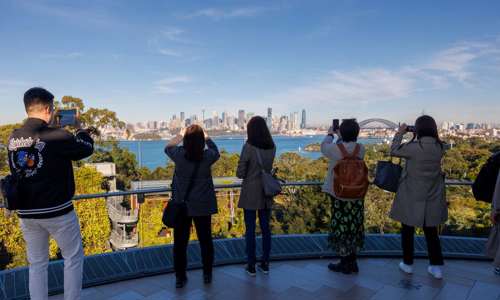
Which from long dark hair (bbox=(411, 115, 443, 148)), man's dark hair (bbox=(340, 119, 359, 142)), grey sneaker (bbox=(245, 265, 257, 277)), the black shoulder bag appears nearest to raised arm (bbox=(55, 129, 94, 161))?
the black shoulder bag

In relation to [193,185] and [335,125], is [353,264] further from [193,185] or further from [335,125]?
[193,185]

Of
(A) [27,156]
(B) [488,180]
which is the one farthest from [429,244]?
(A) [27,156]

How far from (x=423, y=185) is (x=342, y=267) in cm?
117

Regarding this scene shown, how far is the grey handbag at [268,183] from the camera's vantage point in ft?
10.9

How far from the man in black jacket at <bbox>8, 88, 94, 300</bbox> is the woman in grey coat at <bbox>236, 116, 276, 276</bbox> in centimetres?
147

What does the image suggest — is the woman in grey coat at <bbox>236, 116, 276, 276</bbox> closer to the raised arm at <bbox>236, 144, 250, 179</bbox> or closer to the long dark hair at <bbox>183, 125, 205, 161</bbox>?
the raised arm at <bbox>236, 144, 250, 179</bbox>

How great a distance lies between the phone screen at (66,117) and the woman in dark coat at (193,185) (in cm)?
86

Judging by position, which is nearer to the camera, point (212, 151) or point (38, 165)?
point (38, 165)

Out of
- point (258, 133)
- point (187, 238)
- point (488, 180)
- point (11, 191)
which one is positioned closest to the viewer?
point (11, 191)

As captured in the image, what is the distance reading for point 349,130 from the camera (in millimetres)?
3342

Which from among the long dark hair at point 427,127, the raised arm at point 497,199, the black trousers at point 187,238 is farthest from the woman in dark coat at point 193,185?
the raised arm at point 497,199

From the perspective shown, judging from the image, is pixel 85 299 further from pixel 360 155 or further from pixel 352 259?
pixel 360 155

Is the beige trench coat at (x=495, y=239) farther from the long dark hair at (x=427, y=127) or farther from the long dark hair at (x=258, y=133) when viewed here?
the long dark hair at (x=258, y=133)

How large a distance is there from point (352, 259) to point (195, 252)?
5.64ft
